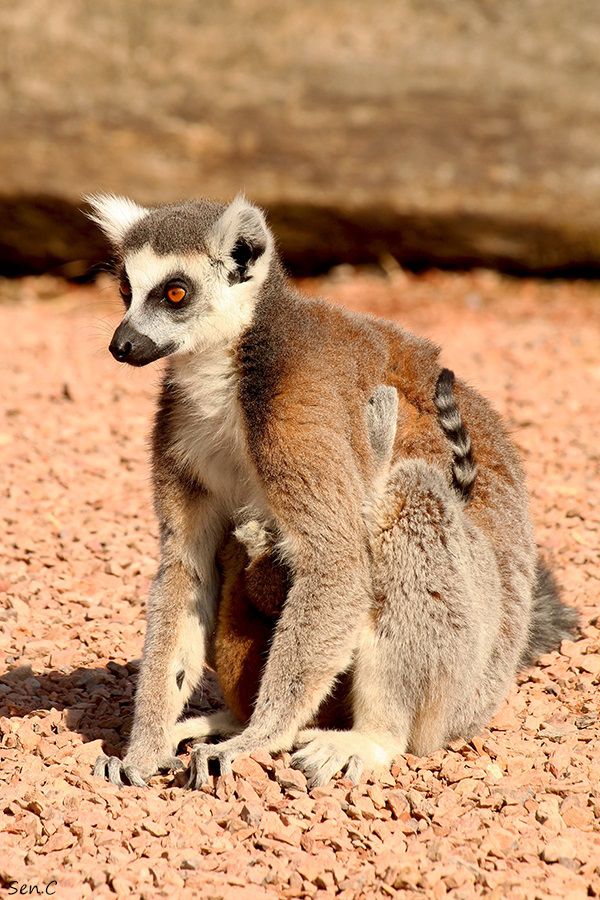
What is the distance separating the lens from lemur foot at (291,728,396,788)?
4.77 metres

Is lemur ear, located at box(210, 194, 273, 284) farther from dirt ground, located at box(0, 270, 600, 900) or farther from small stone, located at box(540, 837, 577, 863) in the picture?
small stone, located at box(540, 837, 577, 863)

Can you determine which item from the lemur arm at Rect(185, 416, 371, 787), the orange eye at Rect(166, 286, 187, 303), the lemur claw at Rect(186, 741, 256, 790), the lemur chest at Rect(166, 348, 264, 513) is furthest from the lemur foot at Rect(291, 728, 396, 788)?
the orange eye at Rect(166, 286, 187, 303)

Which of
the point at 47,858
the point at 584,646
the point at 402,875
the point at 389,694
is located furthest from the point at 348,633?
the point at 584,646

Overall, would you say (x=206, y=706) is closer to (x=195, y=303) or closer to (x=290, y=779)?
(x=290, y=779)

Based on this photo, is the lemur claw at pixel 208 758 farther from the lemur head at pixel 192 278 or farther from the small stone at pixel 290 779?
the lemur head at pixel 192 278

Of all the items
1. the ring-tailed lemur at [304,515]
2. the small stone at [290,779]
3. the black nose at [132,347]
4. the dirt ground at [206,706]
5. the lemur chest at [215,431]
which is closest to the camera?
the dirt ground at [206,706]

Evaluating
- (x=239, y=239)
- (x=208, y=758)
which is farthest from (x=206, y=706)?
(x=239, y=239)

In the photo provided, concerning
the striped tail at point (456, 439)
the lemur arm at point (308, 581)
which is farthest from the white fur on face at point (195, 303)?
the striped tail at point (456, 439)

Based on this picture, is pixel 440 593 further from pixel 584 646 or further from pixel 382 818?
pixel 584 646

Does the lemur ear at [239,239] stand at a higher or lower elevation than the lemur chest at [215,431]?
higher

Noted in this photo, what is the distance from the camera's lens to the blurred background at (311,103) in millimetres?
11578

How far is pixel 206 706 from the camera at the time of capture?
5.98m

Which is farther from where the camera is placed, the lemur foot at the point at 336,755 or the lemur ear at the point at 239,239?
the lemur ear at the point at 239,239

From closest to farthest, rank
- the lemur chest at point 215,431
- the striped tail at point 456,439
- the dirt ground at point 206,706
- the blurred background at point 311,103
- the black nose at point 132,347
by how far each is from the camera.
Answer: the dirt ground at point 206,706 → the black nose at point 132,347 → the lemur chest at point 215,431 → the striped tail at point 456,439 → the blurred background at point 311,103
